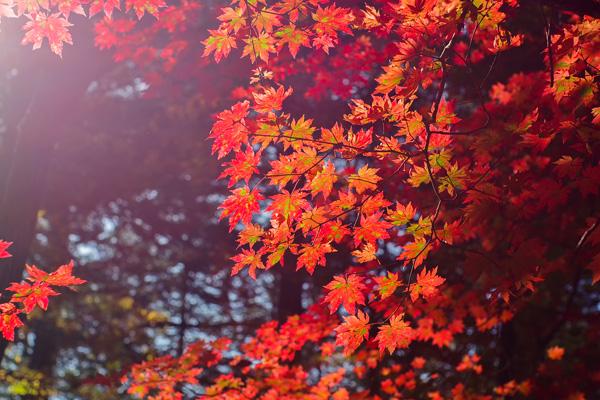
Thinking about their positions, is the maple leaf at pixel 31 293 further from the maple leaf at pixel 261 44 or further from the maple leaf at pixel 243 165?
the maple leaf at pixel 261 44

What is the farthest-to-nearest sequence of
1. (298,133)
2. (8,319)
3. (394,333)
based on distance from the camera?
(8,319) < (394,333) < (298,133)

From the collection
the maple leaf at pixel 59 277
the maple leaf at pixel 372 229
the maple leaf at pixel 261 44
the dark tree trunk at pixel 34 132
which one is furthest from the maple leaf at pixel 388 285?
the dark tree trunk at pixel 34 132

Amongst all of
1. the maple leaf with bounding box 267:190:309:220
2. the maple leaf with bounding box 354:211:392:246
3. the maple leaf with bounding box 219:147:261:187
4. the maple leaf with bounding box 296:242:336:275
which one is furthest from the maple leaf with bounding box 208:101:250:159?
the maple leaf with bounding box 354:211:392:246

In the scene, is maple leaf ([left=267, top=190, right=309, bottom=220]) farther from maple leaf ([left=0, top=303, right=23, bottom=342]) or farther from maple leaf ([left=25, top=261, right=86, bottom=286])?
maple leaf ([left=0, top=303, right=23, bottom=342])

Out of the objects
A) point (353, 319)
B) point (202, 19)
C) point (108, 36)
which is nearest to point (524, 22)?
point (202, 19)

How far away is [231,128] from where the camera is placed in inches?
129

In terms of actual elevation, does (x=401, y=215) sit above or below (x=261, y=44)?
below

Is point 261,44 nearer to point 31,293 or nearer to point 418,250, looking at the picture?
point 418,250

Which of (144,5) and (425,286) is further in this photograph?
(144,5)

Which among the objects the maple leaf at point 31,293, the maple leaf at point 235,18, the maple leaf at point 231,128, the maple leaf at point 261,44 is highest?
the maple leaf at point 235,18

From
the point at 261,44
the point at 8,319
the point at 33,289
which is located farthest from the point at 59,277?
the point at 261,44

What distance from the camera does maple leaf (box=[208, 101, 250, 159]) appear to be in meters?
3.20

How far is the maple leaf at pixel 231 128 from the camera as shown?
3201 millimetres

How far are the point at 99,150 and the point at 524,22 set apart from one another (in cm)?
940
